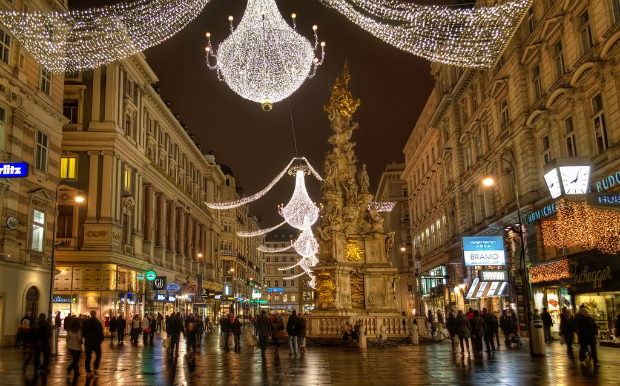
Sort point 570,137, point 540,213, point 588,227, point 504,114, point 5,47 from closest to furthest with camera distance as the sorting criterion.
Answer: point 588,227
point 5,47
point 570,137
point 540,213
point 504,114

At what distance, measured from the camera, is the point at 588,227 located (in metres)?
23.8

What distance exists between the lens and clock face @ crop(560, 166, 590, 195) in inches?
734

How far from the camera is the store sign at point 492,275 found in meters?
25.0

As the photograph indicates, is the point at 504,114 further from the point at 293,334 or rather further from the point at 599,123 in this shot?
the point at 293,334

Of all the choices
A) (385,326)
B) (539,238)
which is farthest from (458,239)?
(385,326)

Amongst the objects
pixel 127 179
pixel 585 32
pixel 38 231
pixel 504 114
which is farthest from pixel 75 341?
pixel 504 114

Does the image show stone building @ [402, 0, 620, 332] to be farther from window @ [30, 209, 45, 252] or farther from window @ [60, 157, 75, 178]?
window @ [60, 157, 75, 178]

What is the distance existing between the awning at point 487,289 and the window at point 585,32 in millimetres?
15157

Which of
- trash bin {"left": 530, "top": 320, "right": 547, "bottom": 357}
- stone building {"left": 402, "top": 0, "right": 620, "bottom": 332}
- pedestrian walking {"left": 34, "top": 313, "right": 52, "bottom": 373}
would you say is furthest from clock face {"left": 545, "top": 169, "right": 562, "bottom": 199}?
pedestrian walking {"left": 34, "top": 313, "right": 52, "bottom": 373}

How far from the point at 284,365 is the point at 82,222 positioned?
27102 millimetres

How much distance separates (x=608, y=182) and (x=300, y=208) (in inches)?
1096

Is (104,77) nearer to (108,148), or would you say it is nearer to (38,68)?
(108,148)

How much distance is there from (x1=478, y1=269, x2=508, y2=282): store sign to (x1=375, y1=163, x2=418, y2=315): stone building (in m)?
45.0

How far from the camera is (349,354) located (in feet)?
70.7
